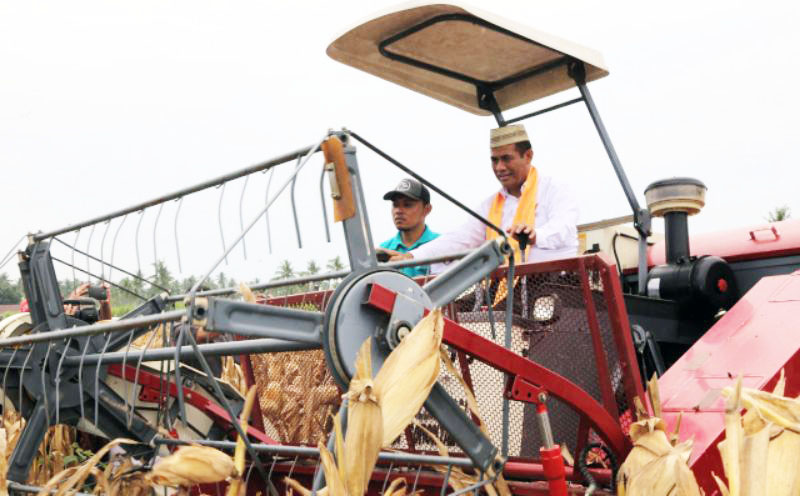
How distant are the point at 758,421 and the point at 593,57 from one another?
2.21 meters

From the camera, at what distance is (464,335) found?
6.59 feet

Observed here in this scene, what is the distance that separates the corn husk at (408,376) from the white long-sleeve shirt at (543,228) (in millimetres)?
1634

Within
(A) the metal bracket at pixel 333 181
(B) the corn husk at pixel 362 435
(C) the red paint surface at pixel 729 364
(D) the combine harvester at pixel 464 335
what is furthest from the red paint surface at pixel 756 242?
(B) the corn husk at pixel 362 435

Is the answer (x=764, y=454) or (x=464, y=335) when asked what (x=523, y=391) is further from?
(x=764, y=454)

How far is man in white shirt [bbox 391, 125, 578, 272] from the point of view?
3.85m

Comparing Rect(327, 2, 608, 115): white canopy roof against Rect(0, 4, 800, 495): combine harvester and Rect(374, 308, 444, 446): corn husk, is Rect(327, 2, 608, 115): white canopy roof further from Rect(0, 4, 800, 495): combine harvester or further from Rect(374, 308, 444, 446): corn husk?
Rect(374, 308, 444, 446): corn husk

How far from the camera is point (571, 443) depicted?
2600 millimetres

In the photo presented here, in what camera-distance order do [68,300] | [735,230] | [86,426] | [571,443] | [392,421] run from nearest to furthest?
[392,421] < [571,443] < [86,426] < [68,300] < [735,230]

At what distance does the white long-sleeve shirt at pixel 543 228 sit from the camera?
352cm

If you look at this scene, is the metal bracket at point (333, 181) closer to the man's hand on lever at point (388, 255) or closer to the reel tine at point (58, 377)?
the reel tine at point (58, 377)

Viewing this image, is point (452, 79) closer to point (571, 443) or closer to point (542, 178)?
point (542, 178)

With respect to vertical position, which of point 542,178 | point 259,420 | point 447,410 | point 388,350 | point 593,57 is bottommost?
point 259,420

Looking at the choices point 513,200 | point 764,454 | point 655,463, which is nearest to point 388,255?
point 513,200

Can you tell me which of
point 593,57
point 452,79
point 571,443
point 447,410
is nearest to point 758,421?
point 447,410
